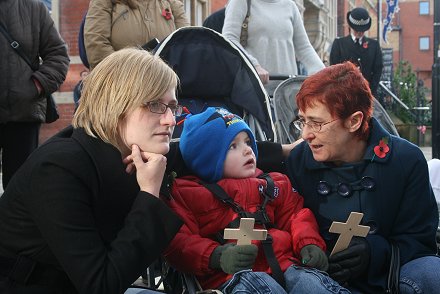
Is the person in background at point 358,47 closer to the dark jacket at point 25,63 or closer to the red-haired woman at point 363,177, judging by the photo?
the dark jacket at point 25,63

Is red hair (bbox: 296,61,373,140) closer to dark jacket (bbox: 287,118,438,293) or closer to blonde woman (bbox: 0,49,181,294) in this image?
dark jacket (bbox: 287,118,438,293)

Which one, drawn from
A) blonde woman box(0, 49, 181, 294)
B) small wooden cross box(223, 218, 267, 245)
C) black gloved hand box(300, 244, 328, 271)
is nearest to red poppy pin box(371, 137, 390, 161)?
black gloved hand box(300, 244, 328, 271)

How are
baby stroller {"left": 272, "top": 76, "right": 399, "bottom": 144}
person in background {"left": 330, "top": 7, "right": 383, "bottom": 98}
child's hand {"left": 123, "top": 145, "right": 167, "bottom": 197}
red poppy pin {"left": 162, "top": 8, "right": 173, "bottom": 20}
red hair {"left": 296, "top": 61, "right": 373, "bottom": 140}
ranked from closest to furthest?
child's hand {"left": 123, "top": 145, "right": 167, "bottom": 197} < red hair {"left": 296, "top": 61, "right": 373, "bottom": 140} < baby stroller {"left": 272, "top": 76, "right": 399, "bottom": 144} < red poppy pin {"left": 162, "top": 8, "right": 173, "bottom": 20} < person in background {"left": 330, "top": 7, "right": 383, "bottom": 98}

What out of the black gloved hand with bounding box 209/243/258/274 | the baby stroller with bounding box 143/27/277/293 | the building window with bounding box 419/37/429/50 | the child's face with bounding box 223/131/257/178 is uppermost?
the baby stroller with bounding box 143/27/277/293

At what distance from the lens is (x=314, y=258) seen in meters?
2.53

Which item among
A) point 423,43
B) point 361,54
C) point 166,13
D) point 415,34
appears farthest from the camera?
point 415,34

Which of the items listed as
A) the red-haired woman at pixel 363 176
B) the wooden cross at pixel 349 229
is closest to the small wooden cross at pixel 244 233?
the wooden cross at pixel 349 229

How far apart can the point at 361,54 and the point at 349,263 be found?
731 centimetres

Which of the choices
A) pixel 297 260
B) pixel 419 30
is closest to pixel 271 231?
pixel 297 260

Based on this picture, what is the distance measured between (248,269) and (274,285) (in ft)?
0.35

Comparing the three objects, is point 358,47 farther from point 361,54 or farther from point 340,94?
point 340,94

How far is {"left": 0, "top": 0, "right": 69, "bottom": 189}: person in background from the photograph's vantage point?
177 inches

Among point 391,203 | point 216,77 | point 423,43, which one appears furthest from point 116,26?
point 423,43

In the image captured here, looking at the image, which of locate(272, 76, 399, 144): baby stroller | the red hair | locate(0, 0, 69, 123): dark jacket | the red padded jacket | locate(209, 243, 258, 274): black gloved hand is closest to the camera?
locate(209, 243, 258, 274): black gloved hand
